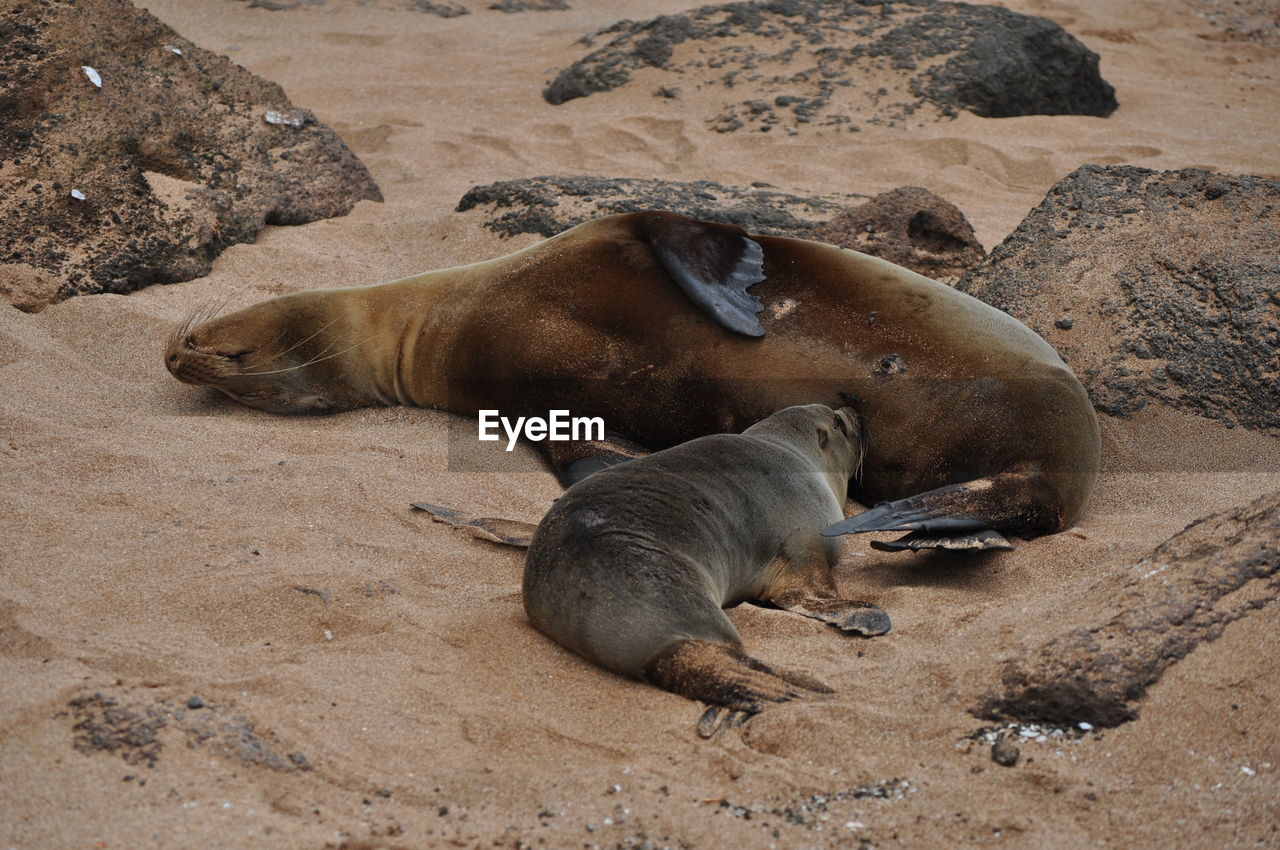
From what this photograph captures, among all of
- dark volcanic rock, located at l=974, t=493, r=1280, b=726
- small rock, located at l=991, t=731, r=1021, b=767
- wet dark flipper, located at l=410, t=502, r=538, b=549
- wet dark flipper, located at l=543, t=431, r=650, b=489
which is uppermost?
dark volcanic rock, located at l=974, t=493, r=1280, b=726

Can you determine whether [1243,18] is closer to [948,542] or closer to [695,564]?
[948,542]

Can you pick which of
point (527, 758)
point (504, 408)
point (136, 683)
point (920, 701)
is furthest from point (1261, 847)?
point (504, 408)

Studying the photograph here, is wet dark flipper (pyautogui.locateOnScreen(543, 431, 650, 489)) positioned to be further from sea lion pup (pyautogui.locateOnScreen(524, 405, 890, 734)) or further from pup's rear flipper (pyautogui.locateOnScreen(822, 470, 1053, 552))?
pup's rear flipper (pyautogui.locateOnScreen(822, 470, 1053, 552))

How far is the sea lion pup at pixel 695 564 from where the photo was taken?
2535 millimetres

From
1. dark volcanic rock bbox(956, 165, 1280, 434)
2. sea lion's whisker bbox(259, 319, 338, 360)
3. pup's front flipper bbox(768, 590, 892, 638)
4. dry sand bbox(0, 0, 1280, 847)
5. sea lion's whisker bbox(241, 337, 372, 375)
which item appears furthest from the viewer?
sea lion's whisker bbox(259, 319, 338, 360)

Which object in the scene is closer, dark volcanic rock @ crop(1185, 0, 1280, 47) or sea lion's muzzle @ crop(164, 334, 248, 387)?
sea lion's muzzle @ crop(164, 334, 248, 387)

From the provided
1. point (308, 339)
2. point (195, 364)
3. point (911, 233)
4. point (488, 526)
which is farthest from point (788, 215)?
point (488, 526)

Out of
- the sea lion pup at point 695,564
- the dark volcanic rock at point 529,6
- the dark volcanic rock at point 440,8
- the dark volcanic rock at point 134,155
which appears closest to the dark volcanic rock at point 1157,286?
the sea lion pup at point 695,564

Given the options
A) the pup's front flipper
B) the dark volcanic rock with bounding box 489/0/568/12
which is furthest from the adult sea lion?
the dark volcanic rock with bounding box 489/0/568/12

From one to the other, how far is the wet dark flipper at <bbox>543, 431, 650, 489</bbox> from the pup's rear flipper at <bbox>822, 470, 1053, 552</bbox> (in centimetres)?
94

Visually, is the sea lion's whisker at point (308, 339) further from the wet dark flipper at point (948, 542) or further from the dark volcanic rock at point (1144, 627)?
the dark volcanic rock at point (1144, 627)

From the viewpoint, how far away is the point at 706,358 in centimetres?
419

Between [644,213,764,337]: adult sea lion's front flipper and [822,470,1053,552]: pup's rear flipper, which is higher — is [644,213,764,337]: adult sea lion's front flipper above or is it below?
above

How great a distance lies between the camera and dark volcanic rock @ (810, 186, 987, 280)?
5.54 metres
